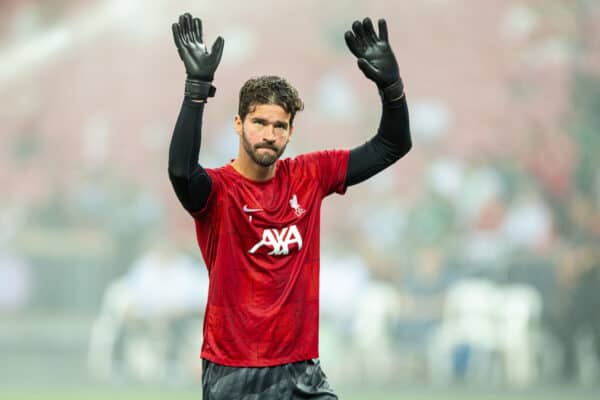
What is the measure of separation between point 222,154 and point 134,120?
871mm

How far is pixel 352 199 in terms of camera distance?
9.25m

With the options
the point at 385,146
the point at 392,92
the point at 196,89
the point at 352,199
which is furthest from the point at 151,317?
the point at 196,89

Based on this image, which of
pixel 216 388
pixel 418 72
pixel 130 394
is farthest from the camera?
pixel 418 72

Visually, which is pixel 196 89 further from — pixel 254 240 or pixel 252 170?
pixel 254 240

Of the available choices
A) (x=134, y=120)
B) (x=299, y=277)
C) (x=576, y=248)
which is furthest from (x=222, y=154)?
(x=299, y=277)

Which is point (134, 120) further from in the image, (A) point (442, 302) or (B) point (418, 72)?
(A) point (442, 302)

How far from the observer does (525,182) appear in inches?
362

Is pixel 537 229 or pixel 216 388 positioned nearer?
pixel 216 388

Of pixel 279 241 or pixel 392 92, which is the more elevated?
pixel 392 92

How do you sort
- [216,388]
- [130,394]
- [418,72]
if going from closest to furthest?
[216,388]
[130,394]
[418,72]

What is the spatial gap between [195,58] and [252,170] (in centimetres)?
42

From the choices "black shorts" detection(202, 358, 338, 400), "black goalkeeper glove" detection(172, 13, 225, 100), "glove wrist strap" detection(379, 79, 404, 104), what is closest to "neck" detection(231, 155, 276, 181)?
"black goalkeeper glove" detection(172, 13, 225, 100)

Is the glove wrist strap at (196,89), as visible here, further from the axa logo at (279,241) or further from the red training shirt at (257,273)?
the axa logo at (279,241)

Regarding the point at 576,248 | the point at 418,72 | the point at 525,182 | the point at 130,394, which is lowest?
the point at 130,394
